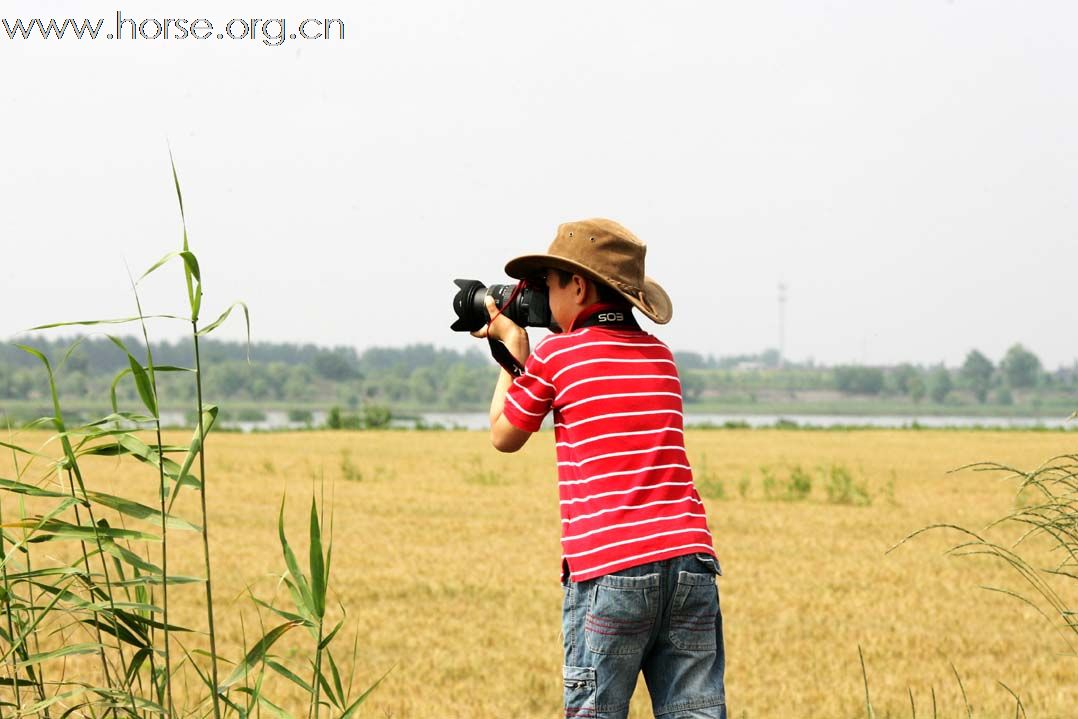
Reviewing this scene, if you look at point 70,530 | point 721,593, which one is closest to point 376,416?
point 721,593

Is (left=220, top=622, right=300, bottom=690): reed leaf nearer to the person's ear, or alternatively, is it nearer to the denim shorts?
the denim shorts

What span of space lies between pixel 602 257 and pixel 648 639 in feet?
3.07

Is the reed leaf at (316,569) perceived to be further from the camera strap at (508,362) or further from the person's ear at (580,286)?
the person's ear at (580,286)

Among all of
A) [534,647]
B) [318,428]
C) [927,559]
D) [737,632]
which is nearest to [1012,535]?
[927,559]

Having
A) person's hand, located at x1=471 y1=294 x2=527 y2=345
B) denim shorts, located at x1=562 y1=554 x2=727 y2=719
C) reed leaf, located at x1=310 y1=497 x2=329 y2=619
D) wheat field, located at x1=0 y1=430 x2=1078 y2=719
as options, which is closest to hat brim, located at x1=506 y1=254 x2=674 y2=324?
person's hand, located at x1=471 y1=294 x2=527 y2=345

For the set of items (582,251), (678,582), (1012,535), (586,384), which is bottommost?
(1012,535)

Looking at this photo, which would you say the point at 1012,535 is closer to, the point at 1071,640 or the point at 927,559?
the point at 927,559

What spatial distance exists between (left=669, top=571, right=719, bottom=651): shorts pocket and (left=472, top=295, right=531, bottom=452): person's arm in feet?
1.75

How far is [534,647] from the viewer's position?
686 centimetres

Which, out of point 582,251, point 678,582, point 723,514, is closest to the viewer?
point 678,582

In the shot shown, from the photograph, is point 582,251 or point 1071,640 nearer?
point 582,251

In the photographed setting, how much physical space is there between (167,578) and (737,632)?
17.8ft

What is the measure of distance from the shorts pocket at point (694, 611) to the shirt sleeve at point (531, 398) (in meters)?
0.52

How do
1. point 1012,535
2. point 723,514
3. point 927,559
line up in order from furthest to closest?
point 723,514 < point 1012,535 < point 927,559
